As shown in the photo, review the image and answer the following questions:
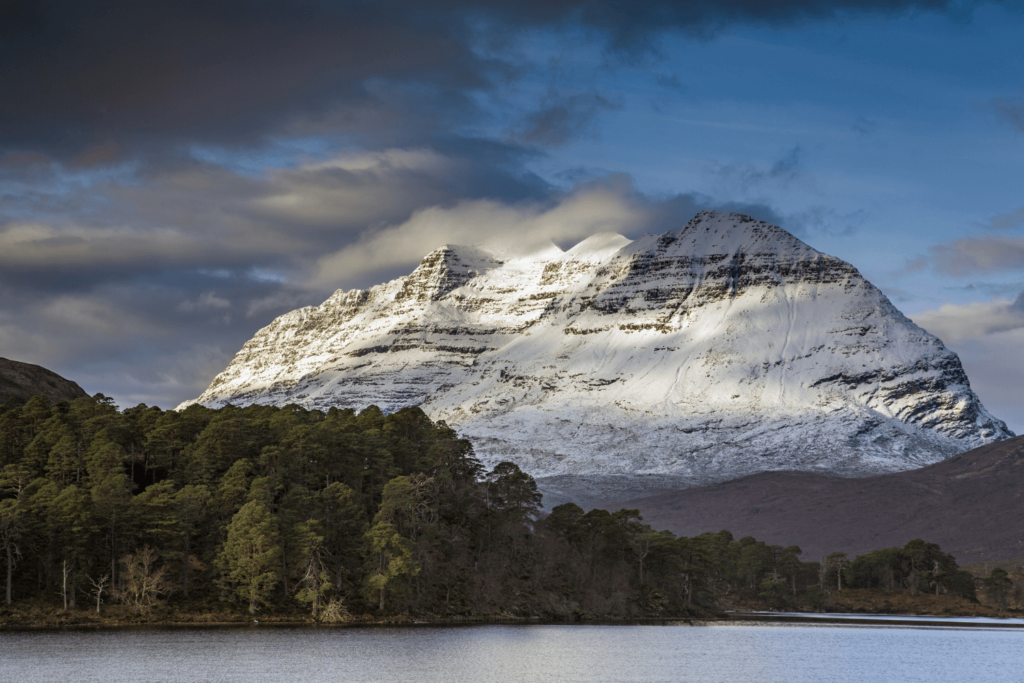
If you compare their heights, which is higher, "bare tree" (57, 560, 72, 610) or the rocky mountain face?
the rocky mountain face

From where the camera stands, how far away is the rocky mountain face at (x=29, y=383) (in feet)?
586

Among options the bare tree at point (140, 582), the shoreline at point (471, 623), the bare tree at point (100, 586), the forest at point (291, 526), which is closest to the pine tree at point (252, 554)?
the forest at point (291, 526)

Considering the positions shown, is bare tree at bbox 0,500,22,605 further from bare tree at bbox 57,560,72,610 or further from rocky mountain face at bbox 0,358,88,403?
rocky mountain face at bbox 0,358,88,403

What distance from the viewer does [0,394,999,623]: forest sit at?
396 ft

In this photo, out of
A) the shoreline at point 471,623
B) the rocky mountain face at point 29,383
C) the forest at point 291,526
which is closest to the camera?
the shoreline at point 471,623

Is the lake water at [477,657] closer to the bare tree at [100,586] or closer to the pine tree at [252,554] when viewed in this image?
the pine tree at [252,554]

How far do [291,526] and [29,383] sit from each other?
260ft

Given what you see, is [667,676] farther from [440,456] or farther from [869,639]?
[440,456]

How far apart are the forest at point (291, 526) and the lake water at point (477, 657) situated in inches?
417

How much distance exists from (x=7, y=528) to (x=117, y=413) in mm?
35054

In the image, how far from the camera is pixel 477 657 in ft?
314

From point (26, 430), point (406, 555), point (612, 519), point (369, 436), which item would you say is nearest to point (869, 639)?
point (612, 519)

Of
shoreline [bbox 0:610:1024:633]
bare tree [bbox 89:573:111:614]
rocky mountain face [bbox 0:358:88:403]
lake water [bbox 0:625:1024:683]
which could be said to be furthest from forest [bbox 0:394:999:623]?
rocky mountain face [bbox 0:358:88:403]

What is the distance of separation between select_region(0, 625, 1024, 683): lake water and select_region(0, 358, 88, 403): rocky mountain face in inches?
3215
